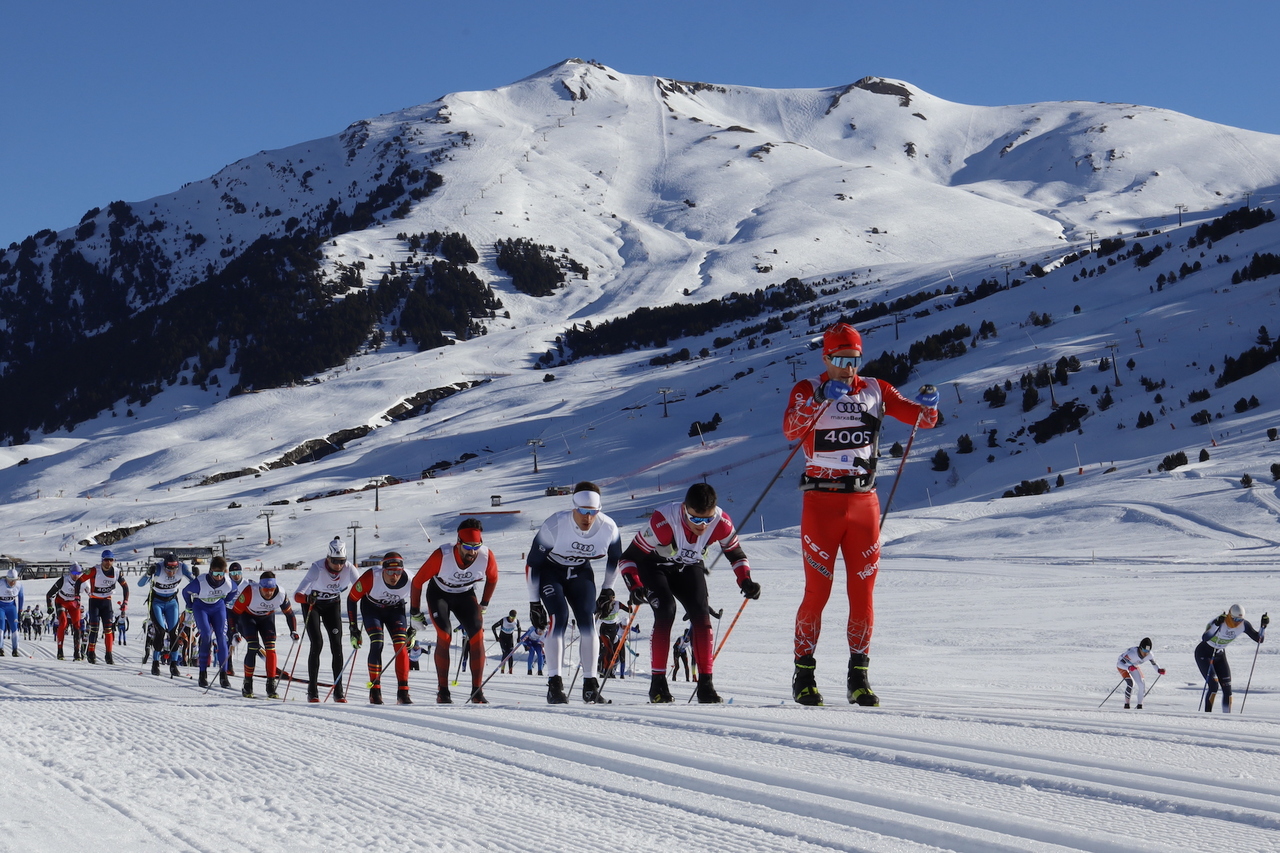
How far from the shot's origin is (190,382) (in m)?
127

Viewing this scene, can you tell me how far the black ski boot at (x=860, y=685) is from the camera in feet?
23.6

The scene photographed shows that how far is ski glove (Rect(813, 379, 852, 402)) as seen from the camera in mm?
6996

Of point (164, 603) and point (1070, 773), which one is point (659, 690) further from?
point (164, 603)

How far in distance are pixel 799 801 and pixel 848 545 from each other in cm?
335

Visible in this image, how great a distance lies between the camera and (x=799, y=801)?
3.95m

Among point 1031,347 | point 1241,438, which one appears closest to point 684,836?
point 1241,438

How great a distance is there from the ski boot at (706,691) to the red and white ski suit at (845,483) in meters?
1.49

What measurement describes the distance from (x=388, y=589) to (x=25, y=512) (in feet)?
244

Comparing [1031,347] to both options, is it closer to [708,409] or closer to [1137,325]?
[1137,325]

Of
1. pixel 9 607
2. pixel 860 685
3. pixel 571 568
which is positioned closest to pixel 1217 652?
pixel 860 685

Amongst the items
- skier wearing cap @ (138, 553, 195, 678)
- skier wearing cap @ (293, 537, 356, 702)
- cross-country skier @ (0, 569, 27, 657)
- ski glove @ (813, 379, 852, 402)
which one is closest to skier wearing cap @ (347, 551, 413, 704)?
skier wearing cap @ (293, 537, 356, 702)

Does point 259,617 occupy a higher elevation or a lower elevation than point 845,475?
lower

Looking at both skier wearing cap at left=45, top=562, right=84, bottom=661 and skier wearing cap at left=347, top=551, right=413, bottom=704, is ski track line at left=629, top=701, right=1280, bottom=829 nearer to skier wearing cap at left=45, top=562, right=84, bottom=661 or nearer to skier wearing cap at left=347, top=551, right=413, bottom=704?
skier wearing cap at left=347, top=551, right=413, bottom=704

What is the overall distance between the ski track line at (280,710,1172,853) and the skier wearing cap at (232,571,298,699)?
8.88 metres
